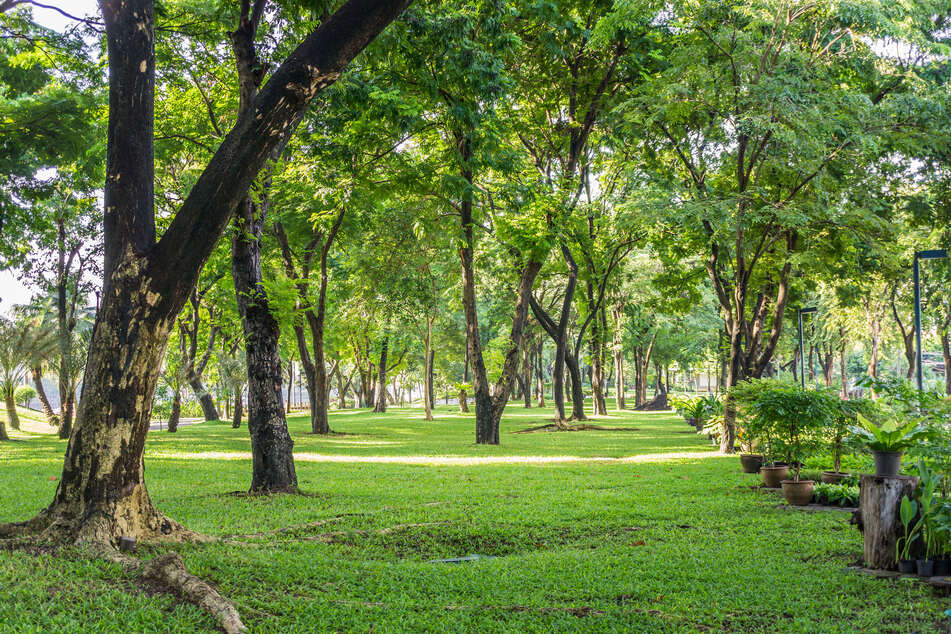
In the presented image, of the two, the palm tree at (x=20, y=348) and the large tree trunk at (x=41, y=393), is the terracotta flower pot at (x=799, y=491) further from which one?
the large tree trunk at (x=41, y=393)

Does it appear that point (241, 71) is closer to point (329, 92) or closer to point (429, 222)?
point (329, 92)

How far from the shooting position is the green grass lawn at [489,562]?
4242 millimetres

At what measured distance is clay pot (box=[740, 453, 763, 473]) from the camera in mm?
11309

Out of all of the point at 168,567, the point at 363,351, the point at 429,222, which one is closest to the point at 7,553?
the point at 168,567

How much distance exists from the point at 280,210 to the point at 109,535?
14575 mm

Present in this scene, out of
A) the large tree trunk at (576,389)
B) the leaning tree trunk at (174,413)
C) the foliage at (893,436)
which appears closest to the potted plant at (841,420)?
the foliage at (893,436)

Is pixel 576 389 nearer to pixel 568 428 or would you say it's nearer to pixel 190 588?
pixel 568 428

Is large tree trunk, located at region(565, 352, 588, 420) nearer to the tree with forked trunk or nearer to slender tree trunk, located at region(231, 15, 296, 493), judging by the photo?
slender tree trunk, located at region(231, 15, 296, 493)

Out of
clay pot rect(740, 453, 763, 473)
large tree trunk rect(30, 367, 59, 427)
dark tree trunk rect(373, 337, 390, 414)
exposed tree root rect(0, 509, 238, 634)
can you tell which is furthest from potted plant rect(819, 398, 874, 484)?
dark tree trunk rect(373, 337, 390, 414)

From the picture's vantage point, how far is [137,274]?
5.20 meters

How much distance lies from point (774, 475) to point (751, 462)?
160 cm

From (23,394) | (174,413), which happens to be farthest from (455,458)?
(23,394)

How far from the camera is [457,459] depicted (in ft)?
49.4

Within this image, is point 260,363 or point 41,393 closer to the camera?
point 260,363
